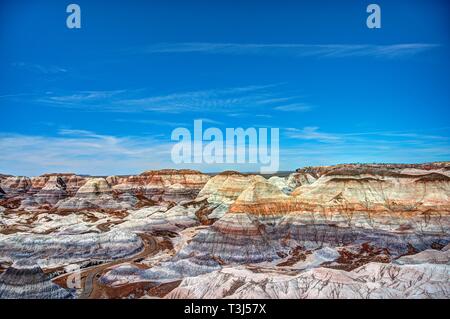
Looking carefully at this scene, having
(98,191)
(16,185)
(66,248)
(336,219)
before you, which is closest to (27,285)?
(66,248)

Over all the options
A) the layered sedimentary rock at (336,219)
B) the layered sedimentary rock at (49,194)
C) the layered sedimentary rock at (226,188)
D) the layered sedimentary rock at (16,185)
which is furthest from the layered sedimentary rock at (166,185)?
the layered sedimentary rock at (336,219)

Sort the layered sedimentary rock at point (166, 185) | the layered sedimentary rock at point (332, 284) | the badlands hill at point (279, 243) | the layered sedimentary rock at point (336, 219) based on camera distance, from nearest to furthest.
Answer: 1. the layered sedimentary rock at point (332, 284)
2. the badlands hill at point (279, 243)
3. the layered sedimentary rock at point (336, 219)
4. the layered sedimentary rock at point (166, 185)

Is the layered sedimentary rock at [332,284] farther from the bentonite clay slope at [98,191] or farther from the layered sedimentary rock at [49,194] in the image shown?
the layered sedimentary rock at [49,194]

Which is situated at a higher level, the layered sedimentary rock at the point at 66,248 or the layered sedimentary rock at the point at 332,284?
the layered sedimentary rock at the point at 332,284

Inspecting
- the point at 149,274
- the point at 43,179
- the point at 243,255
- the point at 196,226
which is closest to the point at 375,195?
the point at 243,255

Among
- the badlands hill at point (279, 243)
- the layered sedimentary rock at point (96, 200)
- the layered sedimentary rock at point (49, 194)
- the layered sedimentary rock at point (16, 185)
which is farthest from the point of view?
the layered sedimentary rock at point (16, 185)

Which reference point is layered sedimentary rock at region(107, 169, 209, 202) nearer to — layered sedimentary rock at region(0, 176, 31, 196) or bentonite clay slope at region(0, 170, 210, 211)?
bentonite clay slope at region(0, 170, 210, 211)

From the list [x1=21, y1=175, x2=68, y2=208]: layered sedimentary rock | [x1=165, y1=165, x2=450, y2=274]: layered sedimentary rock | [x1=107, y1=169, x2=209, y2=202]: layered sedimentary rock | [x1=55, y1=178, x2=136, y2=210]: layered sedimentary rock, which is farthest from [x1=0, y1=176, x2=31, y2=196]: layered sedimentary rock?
[x1=165, y1=165, x2=450, y2=274]: layered sedimentary rock
